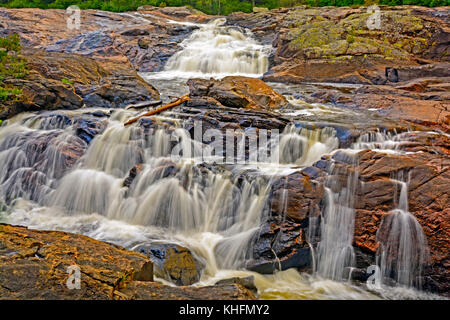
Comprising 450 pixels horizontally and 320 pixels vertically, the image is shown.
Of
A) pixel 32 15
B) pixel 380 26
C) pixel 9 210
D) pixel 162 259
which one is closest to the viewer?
pixel 162 259

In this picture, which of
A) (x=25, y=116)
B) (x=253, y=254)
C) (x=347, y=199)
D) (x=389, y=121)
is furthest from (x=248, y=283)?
(x=25, y=116)

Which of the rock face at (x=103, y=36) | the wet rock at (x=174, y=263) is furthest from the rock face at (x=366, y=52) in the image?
the wet rock at (x=174, y=263)

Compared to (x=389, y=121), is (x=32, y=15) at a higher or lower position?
higher

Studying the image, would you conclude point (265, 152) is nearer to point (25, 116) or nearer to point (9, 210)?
point (9, 210)

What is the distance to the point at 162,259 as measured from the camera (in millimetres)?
5465

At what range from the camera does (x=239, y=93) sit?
11.0m

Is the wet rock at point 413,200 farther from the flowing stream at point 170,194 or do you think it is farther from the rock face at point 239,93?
the rock face at point 239,93

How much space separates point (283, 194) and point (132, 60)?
17356 millimetres

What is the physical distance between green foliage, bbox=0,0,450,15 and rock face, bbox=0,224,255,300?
25.2 meters

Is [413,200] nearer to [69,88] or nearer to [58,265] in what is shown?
[58,265]

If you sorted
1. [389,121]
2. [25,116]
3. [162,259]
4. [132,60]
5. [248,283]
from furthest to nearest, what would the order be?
1. [132,60]
2. [25,116]
3. [389,121]
4. [162,259]
5. [248,283]

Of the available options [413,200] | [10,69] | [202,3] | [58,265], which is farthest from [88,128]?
[202,3]

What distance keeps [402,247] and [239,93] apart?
6.98 meters

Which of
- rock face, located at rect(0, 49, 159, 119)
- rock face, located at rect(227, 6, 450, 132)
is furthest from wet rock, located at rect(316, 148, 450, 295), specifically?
rock face, located at rect(0, 49, 159, 119)
